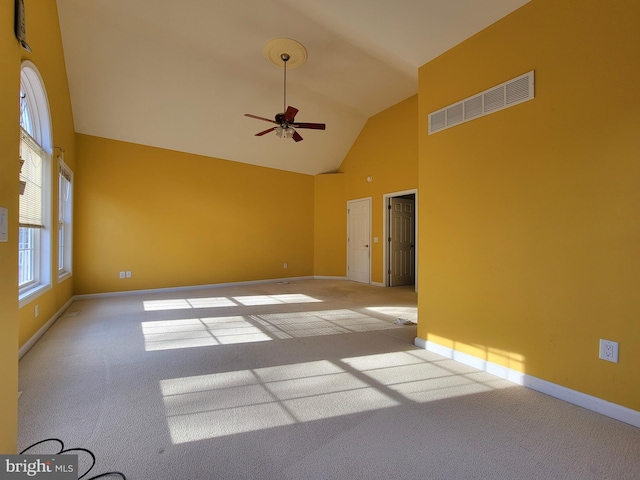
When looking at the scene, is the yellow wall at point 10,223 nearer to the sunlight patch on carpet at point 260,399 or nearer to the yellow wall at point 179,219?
the sunlight patch on carpet at point 260,399

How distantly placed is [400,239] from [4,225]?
6.76 meters

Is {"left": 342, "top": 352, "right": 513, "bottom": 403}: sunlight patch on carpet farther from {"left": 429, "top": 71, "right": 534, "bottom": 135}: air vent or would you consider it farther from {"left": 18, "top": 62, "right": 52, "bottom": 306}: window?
{"left": 18, "top": 62, "right": 52, "bottom": 306}: window

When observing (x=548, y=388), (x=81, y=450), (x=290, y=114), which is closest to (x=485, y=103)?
(x=548, y=388)

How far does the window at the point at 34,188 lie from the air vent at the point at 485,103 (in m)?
3.90

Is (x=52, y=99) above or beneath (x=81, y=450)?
above

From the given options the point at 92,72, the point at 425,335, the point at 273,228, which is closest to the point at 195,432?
the point at 425,335

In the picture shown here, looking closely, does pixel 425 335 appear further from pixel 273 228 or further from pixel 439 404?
pixel 273 228

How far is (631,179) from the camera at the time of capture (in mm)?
1796

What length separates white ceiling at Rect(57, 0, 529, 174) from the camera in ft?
9.23

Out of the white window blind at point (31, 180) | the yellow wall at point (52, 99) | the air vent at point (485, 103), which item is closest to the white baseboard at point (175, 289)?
the yellow wall at point (52, 99)

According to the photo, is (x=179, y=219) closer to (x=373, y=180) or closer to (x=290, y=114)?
(x=290, y=114)

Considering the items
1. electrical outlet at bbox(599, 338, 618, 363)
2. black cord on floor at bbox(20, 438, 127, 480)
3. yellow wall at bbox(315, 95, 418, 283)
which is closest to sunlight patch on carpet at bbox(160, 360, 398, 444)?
black cord on floor at bbox(20, 438, 127, 480)

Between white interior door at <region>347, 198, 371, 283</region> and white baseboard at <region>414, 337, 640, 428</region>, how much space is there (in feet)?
14.9

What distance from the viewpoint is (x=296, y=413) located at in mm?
1910
